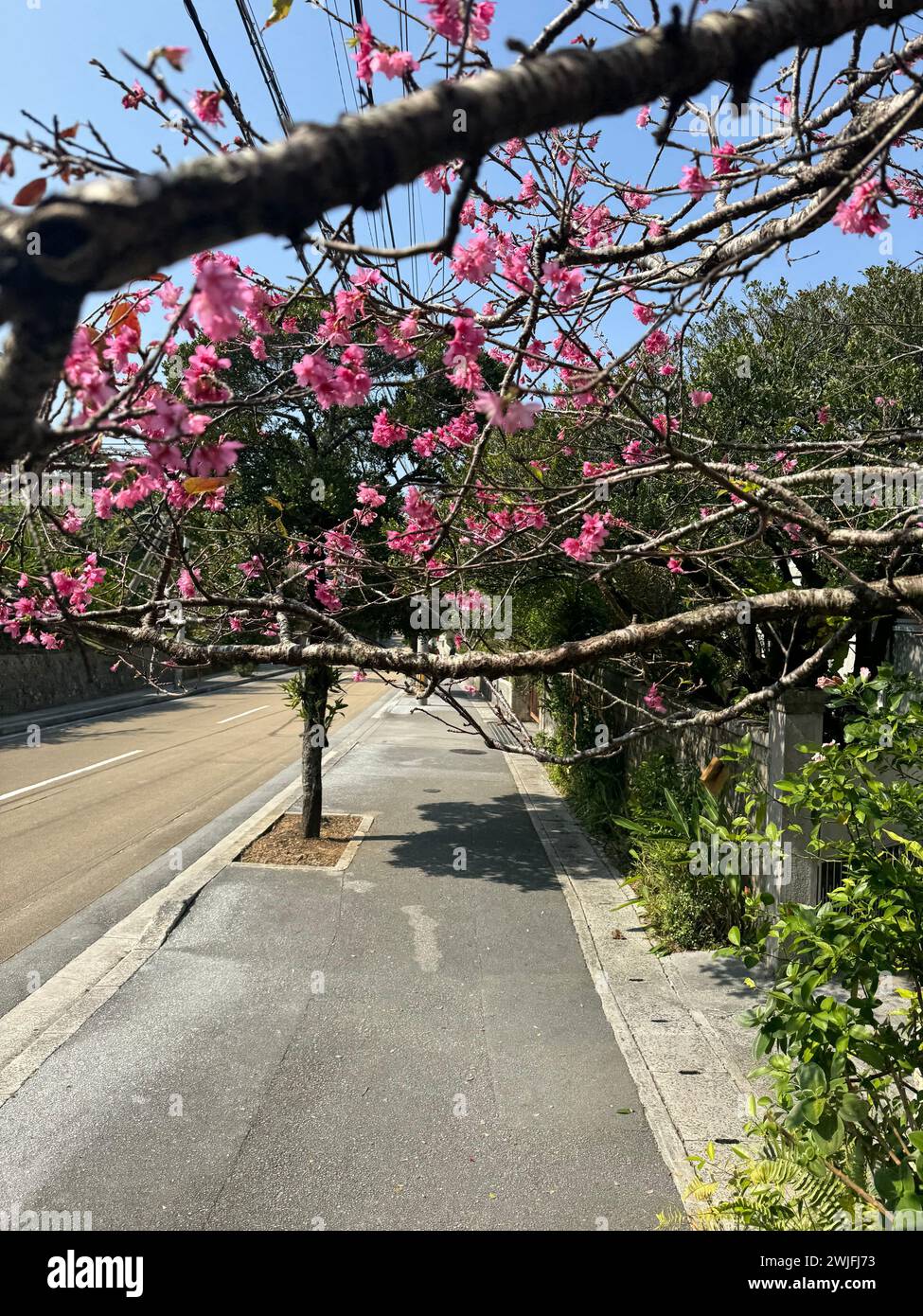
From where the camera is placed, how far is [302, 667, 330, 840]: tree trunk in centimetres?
989

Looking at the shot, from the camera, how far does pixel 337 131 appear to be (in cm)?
149

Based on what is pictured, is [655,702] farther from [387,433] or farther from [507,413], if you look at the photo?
[507,413]

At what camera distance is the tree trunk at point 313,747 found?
989 cm

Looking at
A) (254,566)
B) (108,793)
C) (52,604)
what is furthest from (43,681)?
(52,604)

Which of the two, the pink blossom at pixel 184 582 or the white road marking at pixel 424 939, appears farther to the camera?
the white road marking at pixel 424 939

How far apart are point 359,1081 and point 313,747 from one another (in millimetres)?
5559

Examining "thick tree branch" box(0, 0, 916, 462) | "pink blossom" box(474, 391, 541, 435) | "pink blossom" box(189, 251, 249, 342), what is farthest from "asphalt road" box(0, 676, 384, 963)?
"thick tree branch" box(0, 0, 916, 462)

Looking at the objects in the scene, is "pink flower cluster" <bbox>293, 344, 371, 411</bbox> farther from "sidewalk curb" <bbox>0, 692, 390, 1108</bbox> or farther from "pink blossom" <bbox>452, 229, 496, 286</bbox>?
"sidewalk curb" <bbox>0, 692, 390, 1108</bbox>

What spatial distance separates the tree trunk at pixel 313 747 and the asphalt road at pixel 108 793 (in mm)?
1574

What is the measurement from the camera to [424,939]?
6.86 m

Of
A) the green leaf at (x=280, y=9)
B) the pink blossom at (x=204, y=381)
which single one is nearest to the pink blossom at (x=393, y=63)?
the green leaf at (x=280, y=9)

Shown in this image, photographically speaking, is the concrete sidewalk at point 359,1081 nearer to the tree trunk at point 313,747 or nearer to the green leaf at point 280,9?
the tree trunk at point 313,747

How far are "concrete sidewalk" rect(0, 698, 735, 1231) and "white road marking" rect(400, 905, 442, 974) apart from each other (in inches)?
0.9

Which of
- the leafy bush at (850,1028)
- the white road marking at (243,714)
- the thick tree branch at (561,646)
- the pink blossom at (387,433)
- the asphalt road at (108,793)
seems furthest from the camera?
the white road marking at (243,714)
